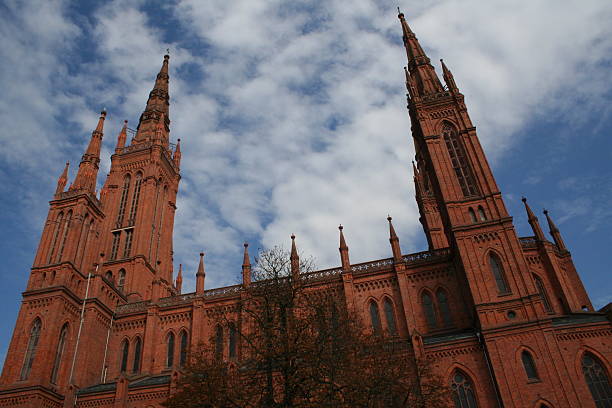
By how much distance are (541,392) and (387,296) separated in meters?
11.9

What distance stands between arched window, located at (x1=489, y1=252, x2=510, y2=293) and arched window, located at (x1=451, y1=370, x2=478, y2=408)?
6.03m

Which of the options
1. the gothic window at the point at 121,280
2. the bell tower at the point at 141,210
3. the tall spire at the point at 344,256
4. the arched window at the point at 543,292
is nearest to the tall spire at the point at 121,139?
the bell tower at the point at 141,210

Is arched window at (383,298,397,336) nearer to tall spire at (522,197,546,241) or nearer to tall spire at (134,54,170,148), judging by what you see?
tall spire at (522,197,546,241)

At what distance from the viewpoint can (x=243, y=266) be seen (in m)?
39.3

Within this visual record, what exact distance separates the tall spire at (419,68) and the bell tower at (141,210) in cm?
2887

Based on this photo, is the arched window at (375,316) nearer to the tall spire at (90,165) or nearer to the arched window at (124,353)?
the arched window at (124,353)

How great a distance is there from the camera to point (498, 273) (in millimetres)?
30688

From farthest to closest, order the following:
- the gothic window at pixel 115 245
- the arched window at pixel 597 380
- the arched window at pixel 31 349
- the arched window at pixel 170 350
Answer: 1. the gothic window at pixel 115 245
2. the arched window at pixel 170 350
3. the arched window at pixel 31 349
4. the arched window at pixel 597 380

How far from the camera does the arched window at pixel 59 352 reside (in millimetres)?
32000

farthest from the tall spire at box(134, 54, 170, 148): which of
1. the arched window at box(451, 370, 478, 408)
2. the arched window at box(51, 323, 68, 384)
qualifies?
the arched window at box(451, 370, 478, 408)

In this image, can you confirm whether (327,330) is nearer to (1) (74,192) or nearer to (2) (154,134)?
(1) (74,192)

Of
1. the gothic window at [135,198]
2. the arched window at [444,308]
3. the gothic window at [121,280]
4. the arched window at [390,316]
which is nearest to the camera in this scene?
the arched window at [444,308]

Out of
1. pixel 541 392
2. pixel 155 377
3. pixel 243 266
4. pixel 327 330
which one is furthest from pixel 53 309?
pixel 541 392

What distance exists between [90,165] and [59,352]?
16924mm
